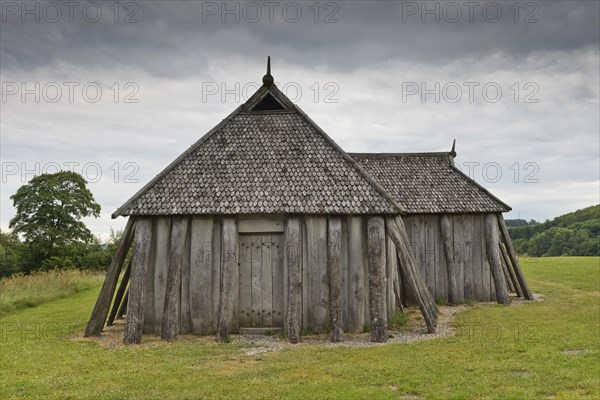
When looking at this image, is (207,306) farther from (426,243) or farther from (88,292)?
(88,292)

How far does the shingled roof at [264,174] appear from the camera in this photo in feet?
43.2

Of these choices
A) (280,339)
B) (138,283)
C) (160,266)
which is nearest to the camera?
(280,339)

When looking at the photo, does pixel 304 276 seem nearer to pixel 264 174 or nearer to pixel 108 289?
pixel 264 174

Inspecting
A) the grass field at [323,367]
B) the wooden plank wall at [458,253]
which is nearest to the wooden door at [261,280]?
the grass field at [323,367]

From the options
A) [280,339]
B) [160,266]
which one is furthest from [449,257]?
[160,266]

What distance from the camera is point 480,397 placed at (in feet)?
25.2

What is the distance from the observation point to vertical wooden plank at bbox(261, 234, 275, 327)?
535 inches

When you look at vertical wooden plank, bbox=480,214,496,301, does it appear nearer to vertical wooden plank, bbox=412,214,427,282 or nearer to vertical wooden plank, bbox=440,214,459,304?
vertical wooden plank, bbox=440,214,459,304

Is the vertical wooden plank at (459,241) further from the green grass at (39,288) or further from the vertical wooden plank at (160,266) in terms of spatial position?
the green grass at (39,288)

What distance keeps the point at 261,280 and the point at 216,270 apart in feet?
4.19

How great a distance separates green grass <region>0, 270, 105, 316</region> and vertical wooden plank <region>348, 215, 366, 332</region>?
43.2 feet

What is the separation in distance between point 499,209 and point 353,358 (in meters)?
11.9

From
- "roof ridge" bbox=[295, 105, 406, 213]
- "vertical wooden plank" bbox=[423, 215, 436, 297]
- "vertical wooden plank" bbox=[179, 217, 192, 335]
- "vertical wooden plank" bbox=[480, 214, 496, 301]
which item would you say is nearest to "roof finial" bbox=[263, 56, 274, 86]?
"roof ridge" bbox=[295, 105, 406, 213]

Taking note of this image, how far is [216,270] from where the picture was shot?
43.9ft
